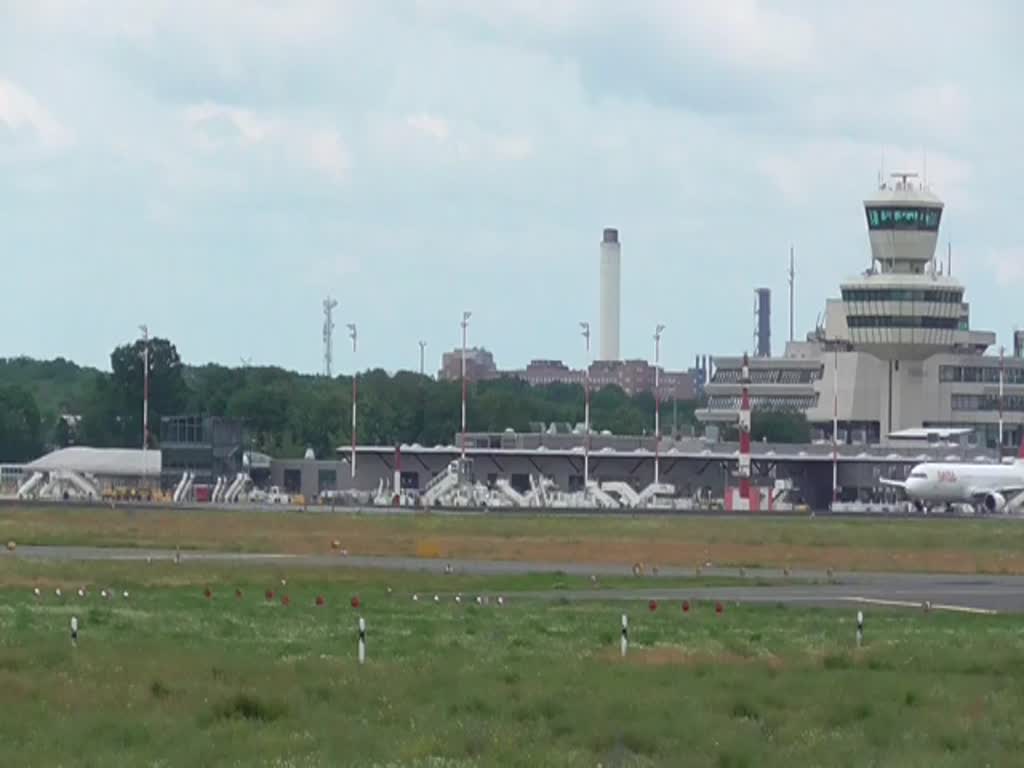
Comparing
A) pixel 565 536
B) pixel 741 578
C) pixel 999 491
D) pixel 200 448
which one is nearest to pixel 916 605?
pixel 741 578

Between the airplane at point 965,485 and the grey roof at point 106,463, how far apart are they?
2449 inches

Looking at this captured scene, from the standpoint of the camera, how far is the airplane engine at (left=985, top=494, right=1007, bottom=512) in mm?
167575

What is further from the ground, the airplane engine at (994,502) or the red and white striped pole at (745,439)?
the red and white striped pole at (745,439)

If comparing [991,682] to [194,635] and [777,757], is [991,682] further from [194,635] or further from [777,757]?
[194,635]

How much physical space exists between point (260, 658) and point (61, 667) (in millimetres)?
3906

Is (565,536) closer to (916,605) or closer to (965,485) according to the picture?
(916,605)

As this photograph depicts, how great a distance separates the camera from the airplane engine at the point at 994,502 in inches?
6597

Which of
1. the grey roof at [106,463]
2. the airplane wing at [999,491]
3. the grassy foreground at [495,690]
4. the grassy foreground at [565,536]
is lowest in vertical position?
the grassy foreground at [565,536]

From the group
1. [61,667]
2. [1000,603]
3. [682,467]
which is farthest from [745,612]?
[682,467]

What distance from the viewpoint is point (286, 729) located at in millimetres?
28875

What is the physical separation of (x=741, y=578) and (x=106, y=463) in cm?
12930

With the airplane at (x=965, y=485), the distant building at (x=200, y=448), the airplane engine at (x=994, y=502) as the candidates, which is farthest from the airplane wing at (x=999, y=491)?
the distant building at (x=200, y=448)

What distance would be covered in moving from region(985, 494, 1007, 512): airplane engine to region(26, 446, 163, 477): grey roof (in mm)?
67044

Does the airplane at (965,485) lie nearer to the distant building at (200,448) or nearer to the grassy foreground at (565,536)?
the grassy foreground at (565,536)
